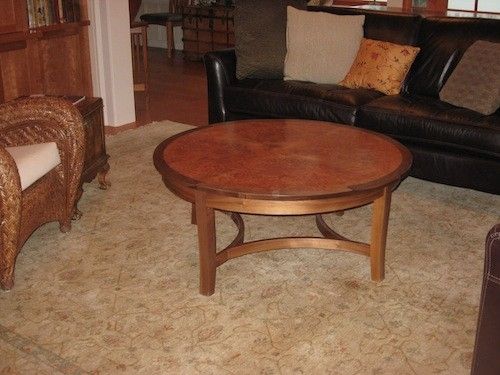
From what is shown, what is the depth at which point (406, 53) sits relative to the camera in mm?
3736

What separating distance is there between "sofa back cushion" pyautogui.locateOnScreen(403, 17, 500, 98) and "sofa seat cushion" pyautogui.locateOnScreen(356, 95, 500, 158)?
182 millimetres

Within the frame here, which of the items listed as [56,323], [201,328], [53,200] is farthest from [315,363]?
[53,200]

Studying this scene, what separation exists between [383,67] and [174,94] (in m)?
2.67

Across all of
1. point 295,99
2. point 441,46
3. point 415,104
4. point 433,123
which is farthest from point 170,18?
point 433,123

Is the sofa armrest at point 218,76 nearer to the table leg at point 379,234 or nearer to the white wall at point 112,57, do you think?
the white wall at point 112,57

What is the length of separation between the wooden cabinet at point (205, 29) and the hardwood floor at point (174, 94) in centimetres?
23

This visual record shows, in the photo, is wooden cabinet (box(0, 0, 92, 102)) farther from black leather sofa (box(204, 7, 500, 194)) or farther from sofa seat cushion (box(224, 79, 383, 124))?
sofa seat cushion (box(224, 79, 383, 124))

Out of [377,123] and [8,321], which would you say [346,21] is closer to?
[377,123]

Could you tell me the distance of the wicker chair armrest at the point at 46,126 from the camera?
2.79m

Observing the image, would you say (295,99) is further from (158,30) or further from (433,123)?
(158,30)

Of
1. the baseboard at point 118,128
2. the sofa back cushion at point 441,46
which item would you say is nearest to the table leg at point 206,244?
the sofa back cushion at point 441,46

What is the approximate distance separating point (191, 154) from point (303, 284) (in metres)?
0.71

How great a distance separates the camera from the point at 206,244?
7.79ft

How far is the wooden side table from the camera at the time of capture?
326 cm
